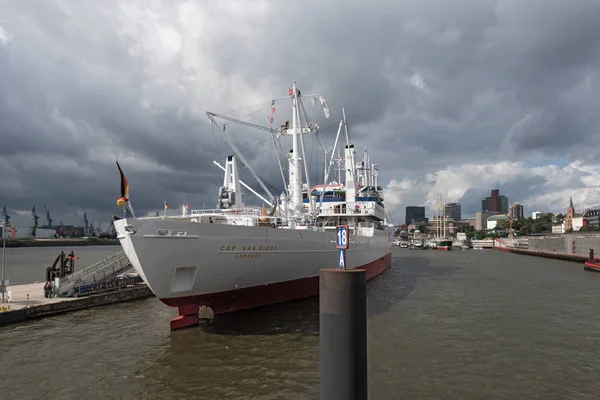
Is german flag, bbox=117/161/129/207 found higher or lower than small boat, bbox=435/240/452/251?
higher

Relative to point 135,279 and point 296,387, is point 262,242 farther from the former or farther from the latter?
point 135,279

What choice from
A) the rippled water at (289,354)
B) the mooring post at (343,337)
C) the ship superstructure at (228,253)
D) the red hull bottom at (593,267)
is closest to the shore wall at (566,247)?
the red hull bottom at (593,267)

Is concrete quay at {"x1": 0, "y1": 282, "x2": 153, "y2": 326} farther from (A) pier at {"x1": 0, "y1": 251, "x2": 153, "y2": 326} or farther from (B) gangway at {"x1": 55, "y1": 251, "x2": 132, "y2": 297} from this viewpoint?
(B) gangway at {"x1": 55, "y1": 251, "x2": 132, "y2": 297}

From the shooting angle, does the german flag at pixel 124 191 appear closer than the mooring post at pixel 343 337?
No

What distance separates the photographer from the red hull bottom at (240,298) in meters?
17.5

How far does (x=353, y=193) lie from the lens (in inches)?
1542

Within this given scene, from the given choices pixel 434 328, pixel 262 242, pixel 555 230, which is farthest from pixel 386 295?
pixel 555 230

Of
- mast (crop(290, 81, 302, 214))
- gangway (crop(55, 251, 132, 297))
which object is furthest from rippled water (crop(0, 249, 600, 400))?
mast (crop(290, 81, 302, 214))

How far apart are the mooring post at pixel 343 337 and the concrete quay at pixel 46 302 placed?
20.5 m

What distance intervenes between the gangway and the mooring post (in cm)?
2418

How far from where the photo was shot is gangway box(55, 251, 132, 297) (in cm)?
2408

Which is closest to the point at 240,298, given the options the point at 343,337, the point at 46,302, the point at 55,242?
the point at 46,302

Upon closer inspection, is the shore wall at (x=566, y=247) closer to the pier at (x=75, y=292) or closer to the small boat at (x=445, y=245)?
the small boat at (x=445, y=245)

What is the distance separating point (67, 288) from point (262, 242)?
50.0 ft
